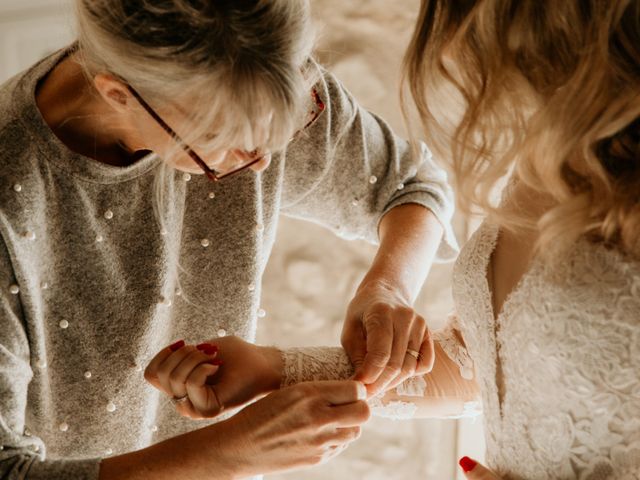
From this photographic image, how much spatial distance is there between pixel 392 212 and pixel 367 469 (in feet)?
3.10

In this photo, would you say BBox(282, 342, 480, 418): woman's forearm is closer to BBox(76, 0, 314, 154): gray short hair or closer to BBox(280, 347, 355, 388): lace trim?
BBox(280, 347, 355, 388): lace trim

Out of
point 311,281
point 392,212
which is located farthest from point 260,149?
point 311,281

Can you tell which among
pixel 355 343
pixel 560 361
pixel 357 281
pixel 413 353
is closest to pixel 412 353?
pixel 413 353

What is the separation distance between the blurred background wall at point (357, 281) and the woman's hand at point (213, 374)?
32.9 inches

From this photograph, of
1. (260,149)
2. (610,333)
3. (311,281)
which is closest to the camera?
(610,333)

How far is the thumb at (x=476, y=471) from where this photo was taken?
40.3 inches

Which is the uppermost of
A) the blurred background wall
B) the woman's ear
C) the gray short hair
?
the gray short hair

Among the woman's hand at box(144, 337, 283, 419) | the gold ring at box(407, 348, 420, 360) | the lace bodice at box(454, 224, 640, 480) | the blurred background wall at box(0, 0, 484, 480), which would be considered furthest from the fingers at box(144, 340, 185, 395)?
the blurred background wall at box(0, 0, 484, 480)

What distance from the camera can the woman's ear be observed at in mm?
959

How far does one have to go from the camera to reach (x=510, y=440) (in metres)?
1.03

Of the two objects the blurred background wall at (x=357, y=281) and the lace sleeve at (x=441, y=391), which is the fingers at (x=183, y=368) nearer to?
the lace sleeve at (x=441, y=391)

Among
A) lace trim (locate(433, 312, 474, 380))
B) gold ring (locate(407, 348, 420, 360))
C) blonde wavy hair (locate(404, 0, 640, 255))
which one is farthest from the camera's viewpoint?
lace trim (locate(433, 312, 474, 380))

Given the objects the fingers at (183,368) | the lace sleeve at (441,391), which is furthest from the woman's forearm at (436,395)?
the fingers at (183,368)

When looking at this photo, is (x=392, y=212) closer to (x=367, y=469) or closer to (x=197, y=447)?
(x=197, y=447)
